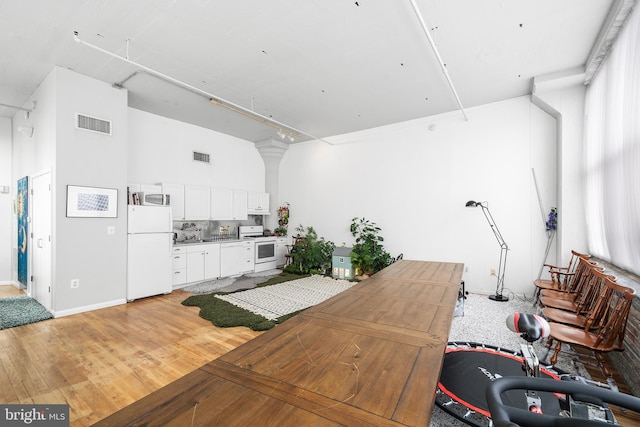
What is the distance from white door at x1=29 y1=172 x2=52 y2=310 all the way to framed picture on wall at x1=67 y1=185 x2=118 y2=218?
13.3 inches

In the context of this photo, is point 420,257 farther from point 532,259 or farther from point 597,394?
point 597,394

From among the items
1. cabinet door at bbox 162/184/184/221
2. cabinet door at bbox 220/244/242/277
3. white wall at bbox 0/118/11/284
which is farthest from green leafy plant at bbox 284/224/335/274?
white wall at bbox 0/118/11/284

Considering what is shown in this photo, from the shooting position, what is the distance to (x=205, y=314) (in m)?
4.03

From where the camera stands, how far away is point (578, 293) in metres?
3.35

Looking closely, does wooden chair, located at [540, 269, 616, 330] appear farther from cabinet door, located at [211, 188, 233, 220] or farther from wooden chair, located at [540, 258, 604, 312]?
cabinet door, located at [211, 188, 233, 220]

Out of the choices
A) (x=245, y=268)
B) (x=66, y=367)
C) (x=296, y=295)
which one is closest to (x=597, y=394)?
(x=66, y=367)

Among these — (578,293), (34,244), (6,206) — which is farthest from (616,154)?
(6,206)

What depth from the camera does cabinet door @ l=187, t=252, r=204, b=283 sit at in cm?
569

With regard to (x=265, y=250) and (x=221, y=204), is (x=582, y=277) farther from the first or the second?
(x=221, y=204)

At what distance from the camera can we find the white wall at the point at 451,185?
16.0 ft

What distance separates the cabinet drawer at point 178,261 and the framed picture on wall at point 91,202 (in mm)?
1312

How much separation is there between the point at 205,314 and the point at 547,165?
5.93 m

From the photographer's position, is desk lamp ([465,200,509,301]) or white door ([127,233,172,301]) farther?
desk lamp ([465,200,509,301])

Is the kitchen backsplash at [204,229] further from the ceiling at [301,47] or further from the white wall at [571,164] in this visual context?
the white wall at [571,164]
